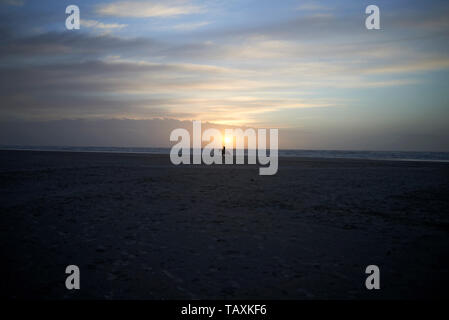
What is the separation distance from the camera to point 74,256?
6.46 m

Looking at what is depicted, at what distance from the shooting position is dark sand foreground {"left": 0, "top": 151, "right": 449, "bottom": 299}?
5.20m

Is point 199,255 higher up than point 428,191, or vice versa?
point 428,191

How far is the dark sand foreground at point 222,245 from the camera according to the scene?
5.20 m

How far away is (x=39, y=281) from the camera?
5.31 meters

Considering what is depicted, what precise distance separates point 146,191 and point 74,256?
8191 millimetres

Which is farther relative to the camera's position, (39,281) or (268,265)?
(268,265)

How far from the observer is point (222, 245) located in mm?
7207

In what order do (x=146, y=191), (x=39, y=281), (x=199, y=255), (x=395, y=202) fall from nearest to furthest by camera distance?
(x=39, y=281) → (x=199, y=255) → (x=395, y=202) → (x=146, y=191)

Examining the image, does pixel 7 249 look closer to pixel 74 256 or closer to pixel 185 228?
pixel 74 256

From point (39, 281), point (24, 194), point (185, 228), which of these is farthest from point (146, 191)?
point (39, 281)
